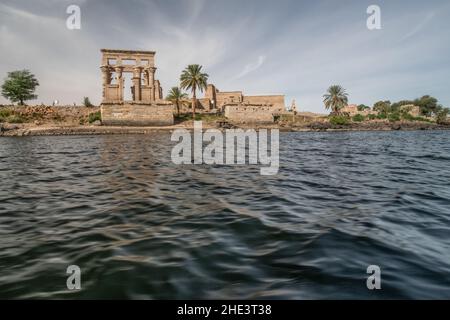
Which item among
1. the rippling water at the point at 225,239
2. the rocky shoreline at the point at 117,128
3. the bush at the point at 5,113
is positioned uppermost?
the bush at the point at 5,113

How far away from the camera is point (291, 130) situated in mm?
→ 58875

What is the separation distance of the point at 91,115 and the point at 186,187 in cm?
5287

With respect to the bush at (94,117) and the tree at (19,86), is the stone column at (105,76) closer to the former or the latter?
the bush at (94,117)

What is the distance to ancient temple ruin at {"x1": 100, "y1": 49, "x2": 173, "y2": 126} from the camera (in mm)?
52062

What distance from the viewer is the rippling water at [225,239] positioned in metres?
3.57

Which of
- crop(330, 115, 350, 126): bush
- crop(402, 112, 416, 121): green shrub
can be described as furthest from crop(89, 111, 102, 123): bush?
crop(402, 112, 416, 121): green shrub

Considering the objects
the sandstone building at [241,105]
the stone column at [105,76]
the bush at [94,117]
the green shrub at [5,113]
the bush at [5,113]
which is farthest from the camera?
the sandstone building at [241,105]

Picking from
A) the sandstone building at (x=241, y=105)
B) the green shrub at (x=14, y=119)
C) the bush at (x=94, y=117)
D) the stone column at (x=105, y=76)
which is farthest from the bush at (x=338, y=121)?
the green shrub at (x=14, y=119)

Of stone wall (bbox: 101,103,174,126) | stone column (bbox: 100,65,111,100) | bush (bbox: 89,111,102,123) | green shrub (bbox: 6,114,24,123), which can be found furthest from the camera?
stone column (bbox: 100,65,111,100)

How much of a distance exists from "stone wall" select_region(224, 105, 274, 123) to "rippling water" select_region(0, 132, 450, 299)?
53.2 m

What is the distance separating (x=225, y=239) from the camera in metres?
5.14

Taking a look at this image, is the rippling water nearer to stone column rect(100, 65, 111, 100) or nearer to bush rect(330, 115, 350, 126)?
stone column rect(100, 65, 111, 100)

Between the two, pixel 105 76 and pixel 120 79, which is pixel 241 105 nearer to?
pixel 120 79
